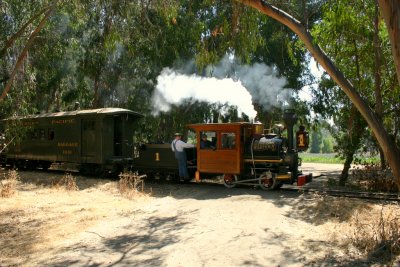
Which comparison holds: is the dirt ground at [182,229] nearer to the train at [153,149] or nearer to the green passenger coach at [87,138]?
the train at [153,149]

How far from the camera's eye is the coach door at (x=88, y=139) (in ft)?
53.0

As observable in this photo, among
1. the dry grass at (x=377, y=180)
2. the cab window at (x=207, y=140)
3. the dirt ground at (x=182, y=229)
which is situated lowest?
the dirt ground at (x=182, y=229)

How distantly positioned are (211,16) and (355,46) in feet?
25.8

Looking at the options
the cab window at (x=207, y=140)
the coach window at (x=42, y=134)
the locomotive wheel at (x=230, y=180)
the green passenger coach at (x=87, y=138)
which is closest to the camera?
the locomotive wheel at (x=230, y=180)

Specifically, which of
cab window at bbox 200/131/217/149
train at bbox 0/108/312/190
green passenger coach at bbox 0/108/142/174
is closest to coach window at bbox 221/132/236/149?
train at bbox 0/108/312/190

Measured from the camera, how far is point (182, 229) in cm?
792

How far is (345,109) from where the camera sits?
15672mm

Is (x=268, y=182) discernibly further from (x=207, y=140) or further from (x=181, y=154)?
(x=181, y=154)

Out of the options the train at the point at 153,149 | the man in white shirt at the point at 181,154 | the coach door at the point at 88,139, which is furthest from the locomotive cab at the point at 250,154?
the coach door at the point at 88,139

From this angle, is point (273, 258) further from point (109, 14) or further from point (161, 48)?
point (161, 48)

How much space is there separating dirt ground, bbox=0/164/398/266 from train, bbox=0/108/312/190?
0.93m

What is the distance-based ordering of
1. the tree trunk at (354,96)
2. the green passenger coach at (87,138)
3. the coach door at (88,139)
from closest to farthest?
1. the tree trunk at (354,96)
2. the green passenger coach at (87,138)
3. the coach door at (88,139)

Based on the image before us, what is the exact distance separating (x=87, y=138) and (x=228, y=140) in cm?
617

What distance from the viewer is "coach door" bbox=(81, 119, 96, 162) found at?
635 inches
